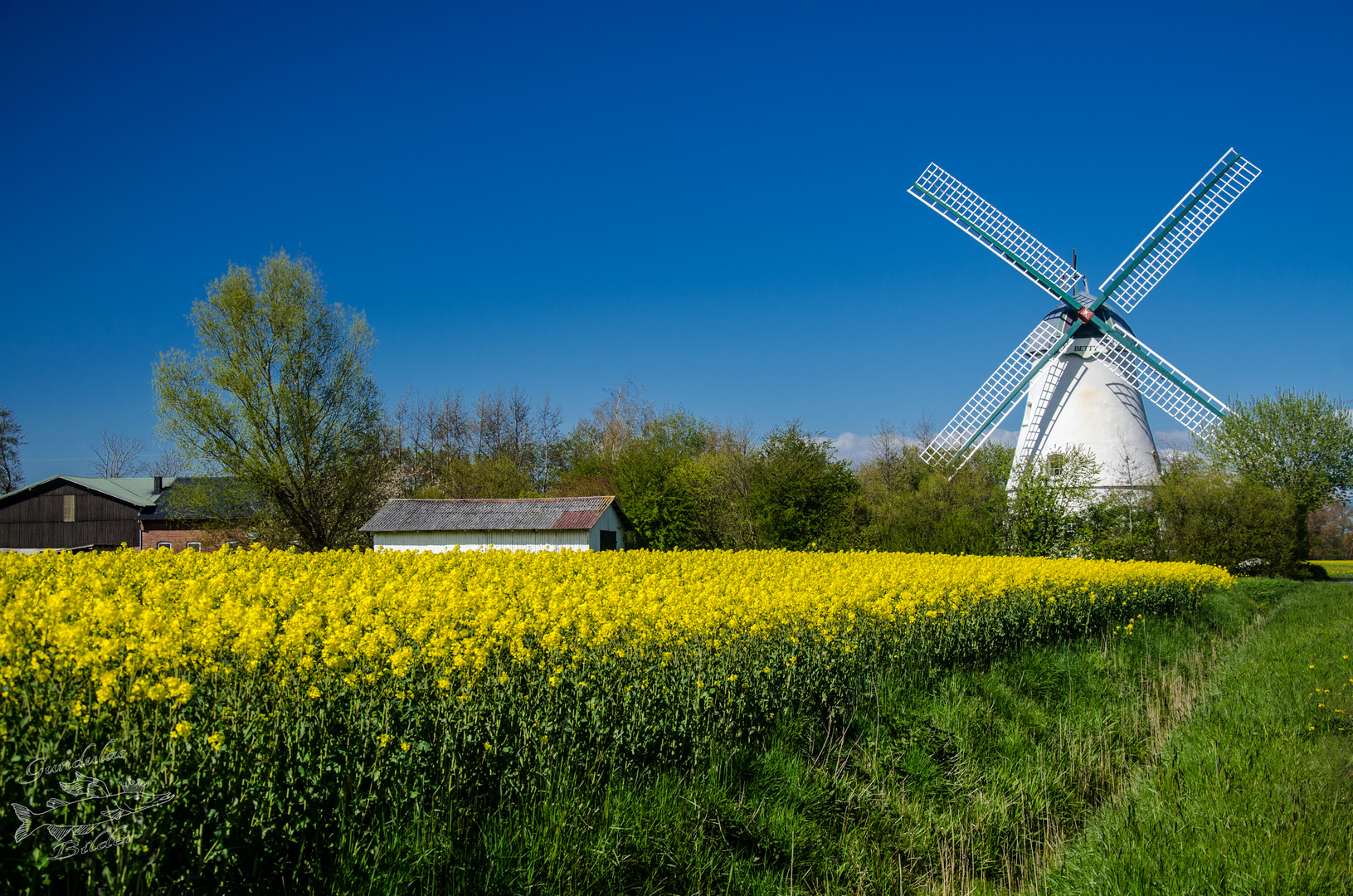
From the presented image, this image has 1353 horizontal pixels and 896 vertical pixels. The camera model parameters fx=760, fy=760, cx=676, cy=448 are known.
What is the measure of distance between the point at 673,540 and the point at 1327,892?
93.9 ft

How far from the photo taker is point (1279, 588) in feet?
71.5

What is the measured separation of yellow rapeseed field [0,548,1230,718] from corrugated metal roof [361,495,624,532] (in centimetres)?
1374

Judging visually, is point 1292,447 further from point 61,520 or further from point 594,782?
point 61,520


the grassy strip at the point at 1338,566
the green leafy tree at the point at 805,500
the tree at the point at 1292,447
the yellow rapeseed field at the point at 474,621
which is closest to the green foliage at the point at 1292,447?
the tree at the point at 1292,447

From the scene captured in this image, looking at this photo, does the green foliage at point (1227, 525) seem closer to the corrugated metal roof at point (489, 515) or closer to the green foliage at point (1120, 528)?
the green foliage at point (1120, 528)

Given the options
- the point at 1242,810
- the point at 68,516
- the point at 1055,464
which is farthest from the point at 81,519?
the point at 1242,810

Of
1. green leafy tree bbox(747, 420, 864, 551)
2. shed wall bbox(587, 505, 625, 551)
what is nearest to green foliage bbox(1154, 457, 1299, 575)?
green leafy tree bbox(747, 420, 864, 551)

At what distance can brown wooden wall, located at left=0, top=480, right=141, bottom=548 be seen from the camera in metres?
40.8

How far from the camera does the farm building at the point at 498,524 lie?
27297 millimetres

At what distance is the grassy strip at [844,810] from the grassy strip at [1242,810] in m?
0.44

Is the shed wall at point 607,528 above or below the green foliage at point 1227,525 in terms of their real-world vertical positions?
above

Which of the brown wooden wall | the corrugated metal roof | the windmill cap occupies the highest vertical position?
the windmill cap

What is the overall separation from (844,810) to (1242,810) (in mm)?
2659

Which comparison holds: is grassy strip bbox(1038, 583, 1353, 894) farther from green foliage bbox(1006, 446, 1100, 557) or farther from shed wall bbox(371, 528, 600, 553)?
shed wall bbox(371, 528, 600, 553)
